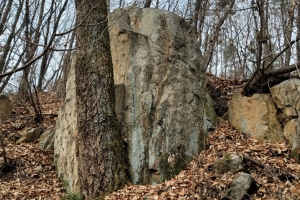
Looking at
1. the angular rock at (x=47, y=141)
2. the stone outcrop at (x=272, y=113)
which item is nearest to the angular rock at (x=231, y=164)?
the stone outcrop at (x=272, y=113)

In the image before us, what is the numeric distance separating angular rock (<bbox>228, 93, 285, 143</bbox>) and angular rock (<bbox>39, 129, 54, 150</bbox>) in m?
4.10

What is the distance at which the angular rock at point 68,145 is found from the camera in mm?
6445

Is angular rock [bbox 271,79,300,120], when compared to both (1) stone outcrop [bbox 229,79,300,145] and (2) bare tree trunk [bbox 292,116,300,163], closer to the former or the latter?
(1) stone outcrop [bbox 229,79,300,145]

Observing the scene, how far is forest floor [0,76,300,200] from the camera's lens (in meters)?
4.94

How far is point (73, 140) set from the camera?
689 centimetres

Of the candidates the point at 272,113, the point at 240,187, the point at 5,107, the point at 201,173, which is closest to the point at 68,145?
the point at 201,173

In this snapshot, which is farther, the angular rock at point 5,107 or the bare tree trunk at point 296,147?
the angular rock at point 5,107

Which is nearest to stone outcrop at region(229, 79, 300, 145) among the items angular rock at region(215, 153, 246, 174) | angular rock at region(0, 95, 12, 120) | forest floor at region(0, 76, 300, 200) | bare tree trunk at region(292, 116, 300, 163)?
forest floor at region(0, 76, 300, 200)

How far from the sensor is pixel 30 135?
318 inches

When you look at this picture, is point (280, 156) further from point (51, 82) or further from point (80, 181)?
point (51, 82)

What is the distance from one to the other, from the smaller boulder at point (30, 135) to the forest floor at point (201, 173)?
0.17 meters

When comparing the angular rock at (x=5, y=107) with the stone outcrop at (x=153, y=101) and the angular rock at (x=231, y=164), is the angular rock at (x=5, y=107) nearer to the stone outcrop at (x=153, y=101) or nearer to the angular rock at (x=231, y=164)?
the stone outcrop at (x=153, y=101)

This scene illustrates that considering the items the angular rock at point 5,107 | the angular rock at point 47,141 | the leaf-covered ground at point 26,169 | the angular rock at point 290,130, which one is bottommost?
the leaf-covered ground at point 26,169

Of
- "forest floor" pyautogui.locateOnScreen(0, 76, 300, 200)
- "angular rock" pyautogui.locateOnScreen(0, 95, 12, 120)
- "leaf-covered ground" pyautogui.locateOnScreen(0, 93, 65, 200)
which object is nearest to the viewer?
"forest floor" pyautogui.locateOnScreen(0, 76, 300, 200)
